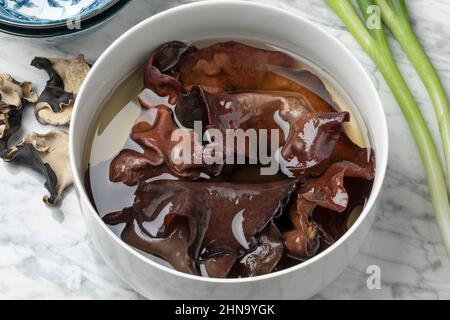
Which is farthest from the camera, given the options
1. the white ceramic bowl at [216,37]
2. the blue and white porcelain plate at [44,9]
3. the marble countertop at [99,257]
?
the blue and white porcelain plate at [44,9]

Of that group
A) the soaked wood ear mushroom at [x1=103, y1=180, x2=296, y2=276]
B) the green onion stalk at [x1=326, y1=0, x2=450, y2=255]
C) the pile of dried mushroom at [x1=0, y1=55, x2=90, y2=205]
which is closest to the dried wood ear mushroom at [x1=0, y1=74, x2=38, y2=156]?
the pile of dried mushroom at [x1=0, y1=55, x2=90, y2=205]

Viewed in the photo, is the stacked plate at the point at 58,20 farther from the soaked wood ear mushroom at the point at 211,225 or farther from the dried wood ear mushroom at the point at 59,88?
the soaked wood ear mushroom at the point at 211,225

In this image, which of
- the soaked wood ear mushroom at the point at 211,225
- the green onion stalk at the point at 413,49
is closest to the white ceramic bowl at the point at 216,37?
the soaked wood ear mushroom at the point at 211,225

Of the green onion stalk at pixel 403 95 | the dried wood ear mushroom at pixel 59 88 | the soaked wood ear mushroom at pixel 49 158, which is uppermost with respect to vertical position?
the green onion stalk at pixel 403 95

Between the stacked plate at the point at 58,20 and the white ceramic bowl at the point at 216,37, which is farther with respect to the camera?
the stacked plate at the point at 58,20

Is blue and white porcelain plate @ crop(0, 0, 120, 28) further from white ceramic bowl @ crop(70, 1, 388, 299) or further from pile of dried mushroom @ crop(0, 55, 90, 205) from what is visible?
white ceramic bowl @ crop(70, 1, 388, 299)

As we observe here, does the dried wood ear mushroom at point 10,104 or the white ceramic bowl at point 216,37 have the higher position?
the white ceramic bowl at point 216,37

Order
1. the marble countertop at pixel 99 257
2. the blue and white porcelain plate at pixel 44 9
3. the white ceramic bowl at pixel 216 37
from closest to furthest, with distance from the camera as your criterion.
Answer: the white ceramic bowl at pixel 216 37 → the marble countertop at pixel 99 257 → the blue and white porcelain plate at pixel 44 9

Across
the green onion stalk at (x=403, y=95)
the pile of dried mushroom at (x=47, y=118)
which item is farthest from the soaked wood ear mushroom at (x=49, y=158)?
the green onion stalk at (x=403, y=95)
